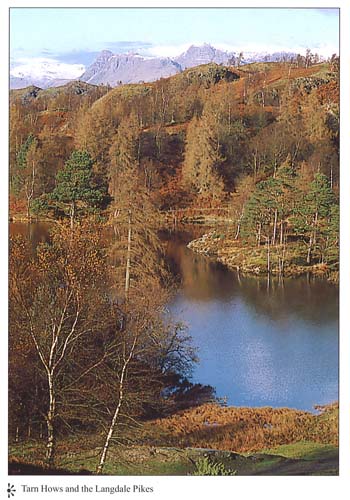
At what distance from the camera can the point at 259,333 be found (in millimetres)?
5980

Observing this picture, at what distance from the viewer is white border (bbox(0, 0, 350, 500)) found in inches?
202

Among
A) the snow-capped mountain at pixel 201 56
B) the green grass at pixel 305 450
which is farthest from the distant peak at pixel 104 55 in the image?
the green grass at pixel 305 450

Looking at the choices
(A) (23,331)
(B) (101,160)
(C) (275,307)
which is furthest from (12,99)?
(C) (275,307)

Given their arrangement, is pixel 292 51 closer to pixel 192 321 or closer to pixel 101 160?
pixel 101 160

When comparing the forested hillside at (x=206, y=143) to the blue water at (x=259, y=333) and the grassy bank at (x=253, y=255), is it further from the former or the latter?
the blue water at (x=259, y=333)

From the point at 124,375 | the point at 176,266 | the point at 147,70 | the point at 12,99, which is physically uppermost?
the point at 147,70

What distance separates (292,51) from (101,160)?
2.04 meters

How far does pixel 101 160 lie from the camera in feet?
19.7

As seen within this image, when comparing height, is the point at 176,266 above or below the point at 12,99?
below

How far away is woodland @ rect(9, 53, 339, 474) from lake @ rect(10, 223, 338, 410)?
0.48 feet

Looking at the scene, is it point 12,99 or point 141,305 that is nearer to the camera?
point 12,99
